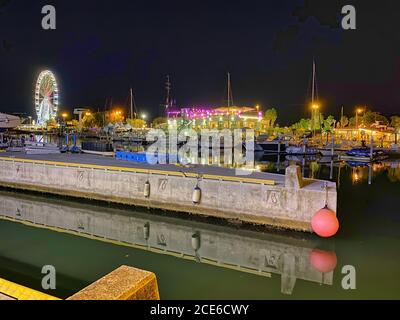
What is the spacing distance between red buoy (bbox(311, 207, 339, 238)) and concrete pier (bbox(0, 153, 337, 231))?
1.55 ft

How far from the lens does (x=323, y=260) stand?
1342 cm

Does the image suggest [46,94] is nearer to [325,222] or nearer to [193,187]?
[193,187]

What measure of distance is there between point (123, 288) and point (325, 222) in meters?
11.9

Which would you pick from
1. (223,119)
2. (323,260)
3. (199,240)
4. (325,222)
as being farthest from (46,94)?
(323,260)

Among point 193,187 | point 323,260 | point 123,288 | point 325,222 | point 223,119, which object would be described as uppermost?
point 223,119

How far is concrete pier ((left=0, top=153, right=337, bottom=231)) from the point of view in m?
15.4

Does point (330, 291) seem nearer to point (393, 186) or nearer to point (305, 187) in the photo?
point (305, 187)

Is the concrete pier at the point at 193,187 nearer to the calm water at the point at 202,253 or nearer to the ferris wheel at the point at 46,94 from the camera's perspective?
the calm water at the point at 202,253

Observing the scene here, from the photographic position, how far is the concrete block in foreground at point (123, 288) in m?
3.91

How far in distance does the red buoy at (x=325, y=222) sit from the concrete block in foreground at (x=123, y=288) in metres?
11.4

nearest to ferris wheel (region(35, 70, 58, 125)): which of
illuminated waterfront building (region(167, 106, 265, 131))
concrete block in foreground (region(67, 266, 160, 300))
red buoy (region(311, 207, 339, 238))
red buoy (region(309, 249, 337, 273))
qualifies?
illuminated waterfront building (region(167, 106, 265, 131))

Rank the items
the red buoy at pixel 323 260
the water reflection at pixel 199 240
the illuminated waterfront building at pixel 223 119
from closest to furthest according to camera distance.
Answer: the red buoy at pixel 323 260 → the water reflection at pixel 199 240 → the illuminated waterfront building at pixel 223 119

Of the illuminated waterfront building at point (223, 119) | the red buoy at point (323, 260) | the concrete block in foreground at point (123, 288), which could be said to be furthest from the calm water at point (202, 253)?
the illuminated waterfront building at point (223, 119)

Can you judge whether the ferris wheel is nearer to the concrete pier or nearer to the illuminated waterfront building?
the illuminated waterfront building
